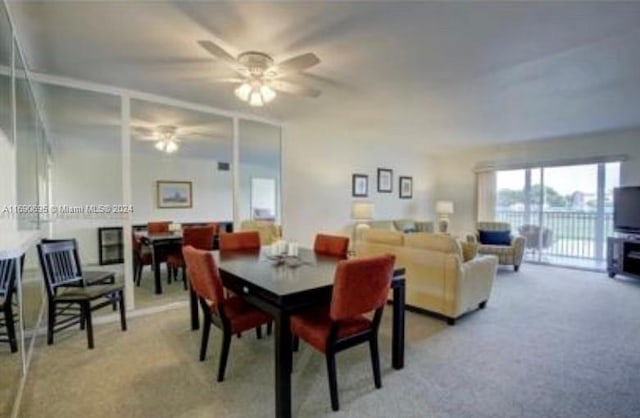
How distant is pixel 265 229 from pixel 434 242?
2.52 meters

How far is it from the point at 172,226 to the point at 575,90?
5.69m

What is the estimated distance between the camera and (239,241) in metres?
3.48

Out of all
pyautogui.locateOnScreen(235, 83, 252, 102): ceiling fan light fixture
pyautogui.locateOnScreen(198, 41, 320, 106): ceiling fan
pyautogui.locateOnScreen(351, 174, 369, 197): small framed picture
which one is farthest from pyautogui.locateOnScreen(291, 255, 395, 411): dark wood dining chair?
pyautogui.locateOnScreen(351, 174, 369, 197): small framed picture

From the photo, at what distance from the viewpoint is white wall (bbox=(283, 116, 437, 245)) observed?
5414mm

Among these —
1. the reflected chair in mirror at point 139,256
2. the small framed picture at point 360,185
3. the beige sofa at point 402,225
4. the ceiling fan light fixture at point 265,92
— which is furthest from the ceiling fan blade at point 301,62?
the beige sofa at point 402,225

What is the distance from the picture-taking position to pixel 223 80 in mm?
3375

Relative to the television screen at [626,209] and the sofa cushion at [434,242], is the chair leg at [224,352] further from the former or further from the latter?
the television screen at [626,209]

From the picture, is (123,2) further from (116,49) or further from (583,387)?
(583,387)

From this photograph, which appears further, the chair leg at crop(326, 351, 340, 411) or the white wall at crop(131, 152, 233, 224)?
the white wall at crop(131, 152, 233, 224)

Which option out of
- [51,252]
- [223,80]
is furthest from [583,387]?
[51,252]

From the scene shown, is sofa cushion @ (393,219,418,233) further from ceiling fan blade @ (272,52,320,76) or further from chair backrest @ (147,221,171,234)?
ceiling fan blade @ (272,52,320,76)

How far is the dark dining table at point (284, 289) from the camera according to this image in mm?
1830

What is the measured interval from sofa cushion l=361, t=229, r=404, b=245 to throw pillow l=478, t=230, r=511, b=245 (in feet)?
10.5

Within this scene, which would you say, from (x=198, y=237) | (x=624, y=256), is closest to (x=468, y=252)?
(x=198, y=237)
